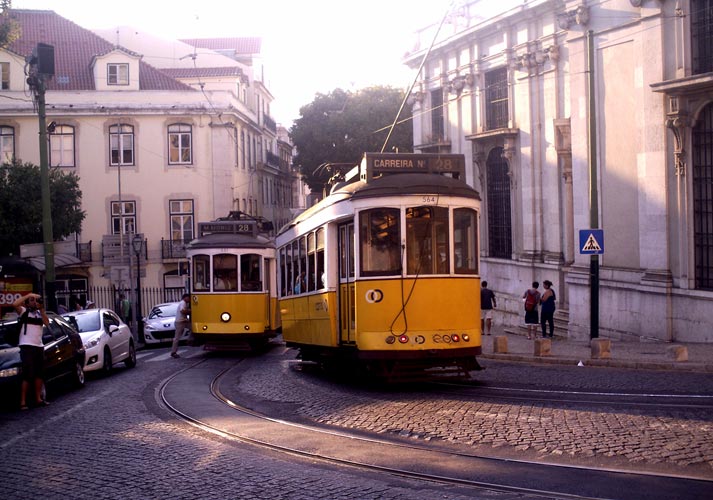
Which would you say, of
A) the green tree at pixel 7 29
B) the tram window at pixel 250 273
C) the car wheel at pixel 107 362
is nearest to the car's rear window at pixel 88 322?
the car wheel at pixel 107 362

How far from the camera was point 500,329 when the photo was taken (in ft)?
112

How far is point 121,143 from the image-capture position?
163 feet

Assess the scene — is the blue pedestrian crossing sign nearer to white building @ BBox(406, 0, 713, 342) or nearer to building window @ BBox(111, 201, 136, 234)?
white building @ BBox(406, 0, 713, 342)

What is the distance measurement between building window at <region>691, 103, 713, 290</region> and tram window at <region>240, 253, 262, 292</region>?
34.0 ft

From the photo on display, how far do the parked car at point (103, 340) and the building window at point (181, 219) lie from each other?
2848 cm

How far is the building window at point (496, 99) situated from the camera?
1340 inches

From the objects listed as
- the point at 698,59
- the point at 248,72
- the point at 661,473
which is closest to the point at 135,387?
the point at 661,473

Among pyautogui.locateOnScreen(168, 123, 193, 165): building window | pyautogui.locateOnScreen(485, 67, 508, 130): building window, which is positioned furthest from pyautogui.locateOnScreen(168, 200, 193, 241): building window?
pyautogui.locateOnScreen(485, 67, 508, 130): building window

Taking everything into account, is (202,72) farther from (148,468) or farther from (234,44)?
(148,468)

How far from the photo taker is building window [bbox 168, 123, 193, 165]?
1976 inches

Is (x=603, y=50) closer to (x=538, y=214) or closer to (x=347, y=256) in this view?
(x=538, y=214)

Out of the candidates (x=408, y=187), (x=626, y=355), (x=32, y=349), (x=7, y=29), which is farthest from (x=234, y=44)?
(x=408, y=187)

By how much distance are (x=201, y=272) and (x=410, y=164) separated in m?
10.7

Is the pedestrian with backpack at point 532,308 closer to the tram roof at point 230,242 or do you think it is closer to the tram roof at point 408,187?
the tram roof at point 230,242
